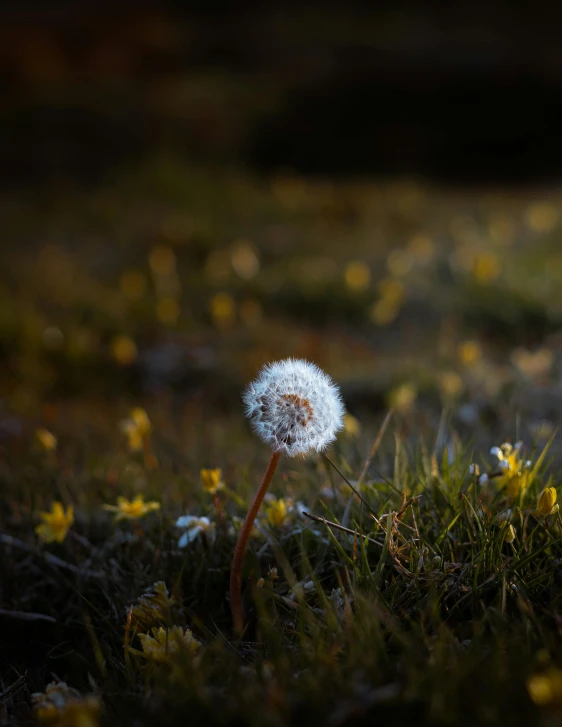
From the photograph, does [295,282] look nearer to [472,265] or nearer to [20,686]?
[472,265]

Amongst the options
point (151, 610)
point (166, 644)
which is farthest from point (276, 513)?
point (166, 644)

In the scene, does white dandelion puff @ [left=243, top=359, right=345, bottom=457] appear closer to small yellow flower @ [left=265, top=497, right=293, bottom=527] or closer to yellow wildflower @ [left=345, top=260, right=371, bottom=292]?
small yellow flower @ [left=265, top=497, right=293, bottom=527]

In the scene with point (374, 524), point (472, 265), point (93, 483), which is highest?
point (472, 265)

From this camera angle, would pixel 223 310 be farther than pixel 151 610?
Yes

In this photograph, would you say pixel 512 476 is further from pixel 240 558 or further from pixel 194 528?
pixel 194 528

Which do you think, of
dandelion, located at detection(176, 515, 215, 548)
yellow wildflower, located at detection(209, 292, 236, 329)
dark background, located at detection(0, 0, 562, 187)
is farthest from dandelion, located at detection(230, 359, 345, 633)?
dark background, located at detection(0, 0, 562, 187)

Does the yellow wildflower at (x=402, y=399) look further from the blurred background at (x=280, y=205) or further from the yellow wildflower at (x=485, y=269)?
the yellow wildflower at (x=485, y=269)

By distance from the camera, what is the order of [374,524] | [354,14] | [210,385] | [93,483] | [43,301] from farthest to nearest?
[354,14], [43,301], [210,385], [93,483], [374,524]

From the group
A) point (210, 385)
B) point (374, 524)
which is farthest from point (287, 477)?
point (210, 385)
